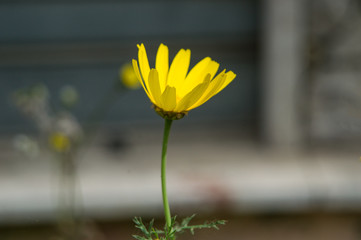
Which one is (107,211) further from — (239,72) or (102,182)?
(239,72)

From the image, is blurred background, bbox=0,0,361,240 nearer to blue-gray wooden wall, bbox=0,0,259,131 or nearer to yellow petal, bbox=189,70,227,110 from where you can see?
blue-gray wooden wall, bbox=0,0,259,131

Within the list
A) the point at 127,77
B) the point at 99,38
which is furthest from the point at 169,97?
the point at 99,38

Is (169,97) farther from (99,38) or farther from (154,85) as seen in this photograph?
(99,38)

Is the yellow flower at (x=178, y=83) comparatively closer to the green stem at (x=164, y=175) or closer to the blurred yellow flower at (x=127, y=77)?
the green stem at (x=164, y=175)

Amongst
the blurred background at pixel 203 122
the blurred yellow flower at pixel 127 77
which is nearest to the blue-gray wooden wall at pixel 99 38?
the blurred background at pixel 203 122

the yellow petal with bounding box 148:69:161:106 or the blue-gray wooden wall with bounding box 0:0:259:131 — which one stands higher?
the blue-gray wooden wall with bounding box 0:0:259:131

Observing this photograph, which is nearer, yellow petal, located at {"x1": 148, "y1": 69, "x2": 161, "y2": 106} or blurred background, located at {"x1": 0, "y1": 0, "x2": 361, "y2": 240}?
yellow petal, located at {"x1": 148, "y1": 69, "x2": 161, "y2": 106}

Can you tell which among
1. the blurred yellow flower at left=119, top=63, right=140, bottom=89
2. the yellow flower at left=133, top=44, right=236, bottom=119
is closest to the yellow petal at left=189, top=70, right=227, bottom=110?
the yellow flower at left=133, top=44, right=236, bottom=119

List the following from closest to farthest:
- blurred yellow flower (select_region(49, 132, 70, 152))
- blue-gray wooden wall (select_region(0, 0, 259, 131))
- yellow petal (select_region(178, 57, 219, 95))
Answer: yellow petal (select_region(178, 57, 219, 95))
blurred yellow flower (select_region(49, 132, 70, 152))
blue-gray wooden wall (select_region(0, 0, 259, 131))

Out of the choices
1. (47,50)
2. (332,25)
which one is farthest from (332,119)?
(47,50)
